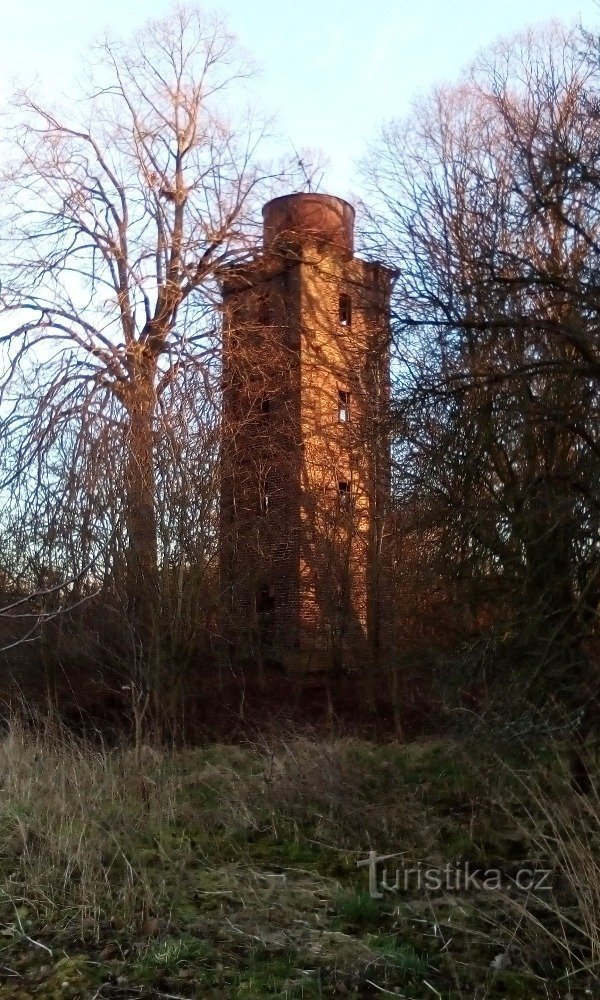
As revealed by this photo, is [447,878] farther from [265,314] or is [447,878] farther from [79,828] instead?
[265,314]

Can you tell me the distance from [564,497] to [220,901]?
425 centimetres

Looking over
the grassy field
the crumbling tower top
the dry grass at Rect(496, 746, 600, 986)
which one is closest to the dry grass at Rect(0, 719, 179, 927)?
the grassy field

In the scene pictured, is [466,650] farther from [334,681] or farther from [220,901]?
[334,681]

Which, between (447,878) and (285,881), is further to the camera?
(285,881)

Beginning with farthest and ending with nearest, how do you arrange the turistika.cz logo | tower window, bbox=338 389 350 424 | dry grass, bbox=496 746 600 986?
tower window, bbox=338 389 350 424 < the turistika.cz logo < dry grass, bbox=496 746 600 986

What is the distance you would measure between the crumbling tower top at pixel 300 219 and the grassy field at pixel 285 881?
13.4 m

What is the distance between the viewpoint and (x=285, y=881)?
288 inches

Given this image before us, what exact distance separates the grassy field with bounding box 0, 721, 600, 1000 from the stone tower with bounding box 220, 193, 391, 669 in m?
9.05

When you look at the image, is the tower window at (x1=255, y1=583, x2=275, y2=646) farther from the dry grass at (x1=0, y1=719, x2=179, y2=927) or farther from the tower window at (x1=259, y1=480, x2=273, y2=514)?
the dry grass at (x1=0, y1=719, x2=179, y2=927)

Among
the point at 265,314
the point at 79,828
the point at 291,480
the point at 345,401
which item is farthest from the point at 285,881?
the point at 265,314

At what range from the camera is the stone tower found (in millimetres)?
19859

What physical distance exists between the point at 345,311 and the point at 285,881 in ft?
29.4

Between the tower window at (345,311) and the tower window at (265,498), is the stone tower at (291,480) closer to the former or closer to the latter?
the tower window at (265,498)

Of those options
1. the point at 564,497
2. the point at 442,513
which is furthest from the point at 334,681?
the point at 564,497
